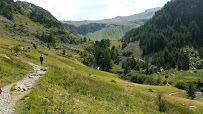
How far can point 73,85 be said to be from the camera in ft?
72.4

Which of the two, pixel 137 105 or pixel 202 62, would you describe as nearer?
pixel 137 105

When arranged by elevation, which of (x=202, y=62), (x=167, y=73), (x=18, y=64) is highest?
(x=18, y=64)

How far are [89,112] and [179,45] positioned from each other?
711 feet

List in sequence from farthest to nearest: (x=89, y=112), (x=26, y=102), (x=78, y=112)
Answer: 1. (x=89, y=112)
2. (x=78, y=112)
3. (x=26, y=102)

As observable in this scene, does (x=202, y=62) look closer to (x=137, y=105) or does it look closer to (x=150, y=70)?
(x=150, y=70)

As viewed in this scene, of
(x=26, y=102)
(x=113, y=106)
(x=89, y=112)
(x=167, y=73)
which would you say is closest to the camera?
(x=26, y=102)

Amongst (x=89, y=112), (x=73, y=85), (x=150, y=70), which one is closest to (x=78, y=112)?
(x=89, y=112)

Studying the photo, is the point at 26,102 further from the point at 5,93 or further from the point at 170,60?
the point at 170,60

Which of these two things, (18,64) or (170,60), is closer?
(18,64)

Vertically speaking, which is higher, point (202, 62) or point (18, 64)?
point (18, 64)

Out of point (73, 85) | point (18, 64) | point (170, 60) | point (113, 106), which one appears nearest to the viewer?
point (113, 106)

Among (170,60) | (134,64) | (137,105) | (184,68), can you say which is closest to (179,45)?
(170,60)

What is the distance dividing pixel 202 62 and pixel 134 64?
70.4 meters

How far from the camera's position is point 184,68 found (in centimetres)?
13950
